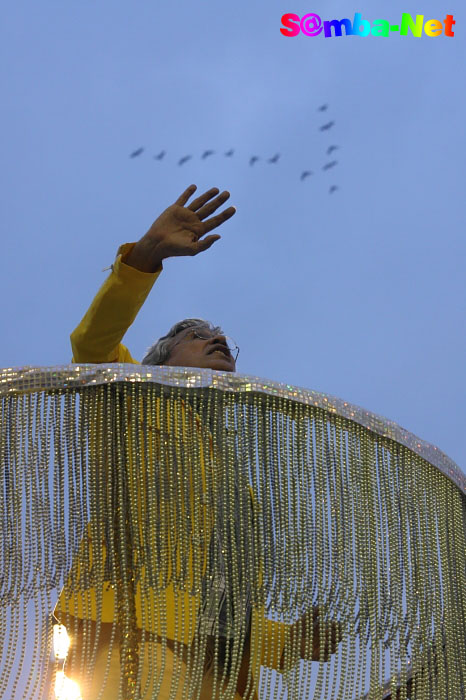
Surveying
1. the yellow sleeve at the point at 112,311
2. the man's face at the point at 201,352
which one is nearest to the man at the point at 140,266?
the yellow sleeve at the point at 112,311

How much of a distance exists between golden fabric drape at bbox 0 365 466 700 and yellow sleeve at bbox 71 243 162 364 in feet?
1.43

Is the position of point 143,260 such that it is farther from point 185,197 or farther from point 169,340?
point 169,340

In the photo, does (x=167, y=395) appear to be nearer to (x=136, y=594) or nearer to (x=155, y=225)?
(x=136, y=594)

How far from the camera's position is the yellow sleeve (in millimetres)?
1817

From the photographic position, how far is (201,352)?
2.40 m

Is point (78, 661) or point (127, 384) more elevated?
point (127, 384)

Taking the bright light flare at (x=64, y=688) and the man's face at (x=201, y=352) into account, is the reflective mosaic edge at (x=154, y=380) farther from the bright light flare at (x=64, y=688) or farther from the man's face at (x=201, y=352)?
the man's face at (x=201, y=352)

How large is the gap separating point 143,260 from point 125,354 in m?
0.45

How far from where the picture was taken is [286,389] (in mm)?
1431

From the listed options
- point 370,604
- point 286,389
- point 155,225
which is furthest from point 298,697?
point 155,225

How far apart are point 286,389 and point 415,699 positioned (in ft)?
1.51

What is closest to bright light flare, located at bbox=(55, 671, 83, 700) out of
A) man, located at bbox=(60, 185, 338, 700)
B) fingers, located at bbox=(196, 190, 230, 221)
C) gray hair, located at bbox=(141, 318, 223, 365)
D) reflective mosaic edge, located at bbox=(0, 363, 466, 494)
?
man, located at bbox=(60, 185, 338, 700)

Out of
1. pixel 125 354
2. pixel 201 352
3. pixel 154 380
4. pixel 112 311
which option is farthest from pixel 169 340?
pixel 154 380

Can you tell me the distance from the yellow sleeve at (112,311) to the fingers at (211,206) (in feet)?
0.39
